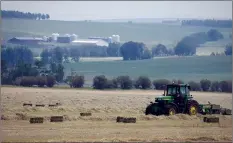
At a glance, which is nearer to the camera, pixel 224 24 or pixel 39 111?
pixel 39 111

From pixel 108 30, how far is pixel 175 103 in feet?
462

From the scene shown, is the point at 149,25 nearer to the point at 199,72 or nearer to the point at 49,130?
the point at 199,72

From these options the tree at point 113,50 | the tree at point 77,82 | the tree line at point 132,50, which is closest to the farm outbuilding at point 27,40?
the tree line at point 132,50

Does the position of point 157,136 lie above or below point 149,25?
below

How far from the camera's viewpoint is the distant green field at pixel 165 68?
3844 inches

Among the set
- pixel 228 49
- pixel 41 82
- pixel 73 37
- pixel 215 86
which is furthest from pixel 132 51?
pixel 215 86

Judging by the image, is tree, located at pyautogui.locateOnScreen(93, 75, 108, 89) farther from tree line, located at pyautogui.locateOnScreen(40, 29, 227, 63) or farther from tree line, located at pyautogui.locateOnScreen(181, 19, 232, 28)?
tree line, located at pyautogui.locateOnScreen(181, 19, 232, 28)

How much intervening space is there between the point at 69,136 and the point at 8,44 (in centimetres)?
10343

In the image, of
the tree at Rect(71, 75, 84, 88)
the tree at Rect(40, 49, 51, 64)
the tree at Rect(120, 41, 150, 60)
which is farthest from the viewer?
the tree at Rect(120, 41, 150, 60)

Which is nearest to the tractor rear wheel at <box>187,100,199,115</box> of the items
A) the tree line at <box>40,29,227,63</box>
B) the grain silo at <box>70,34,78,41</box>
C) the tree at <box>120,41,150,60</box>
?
the tree line at <box>40,29,227,63</box>

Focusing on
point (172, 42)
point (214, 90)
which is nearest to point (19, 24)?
point (172, 42)

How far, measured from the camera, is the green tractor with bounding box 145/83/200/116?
117 ft

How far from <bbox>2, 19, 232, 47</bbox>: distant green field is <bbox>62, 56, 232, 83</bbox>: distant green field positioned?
1152 inches

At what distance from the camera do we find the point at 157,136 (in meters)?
24.7
